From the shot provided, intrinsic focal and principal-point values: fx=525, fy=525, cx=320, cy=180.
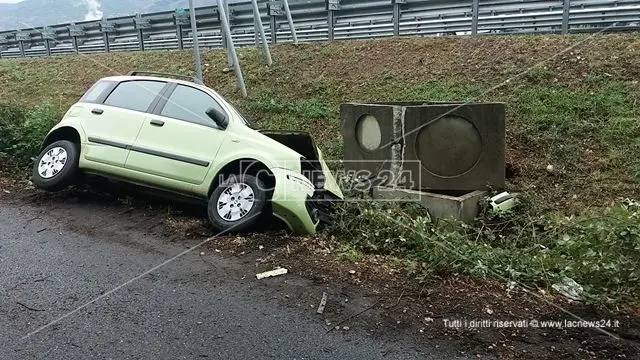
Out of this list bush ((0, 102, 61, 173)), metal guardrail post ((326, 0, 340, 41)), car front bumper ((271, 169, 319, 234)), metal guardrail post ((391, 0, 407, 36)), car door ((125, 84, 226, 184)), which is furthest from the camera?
metal guardrail post ((326, 0, 340, 41))

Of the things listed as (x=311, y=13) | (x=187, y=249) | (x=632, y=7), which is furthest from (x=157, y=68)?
(x=632, y=7)

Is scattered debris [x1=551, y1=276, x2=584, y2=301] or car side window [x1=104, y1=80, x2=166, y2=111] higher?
car side window [x1=104, y1=80, x2=166, y2=111]

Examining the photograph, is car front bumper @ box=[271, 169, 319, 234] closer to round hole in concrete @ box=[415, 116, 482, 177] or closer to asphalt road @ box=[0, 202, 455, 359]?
asphalt road @ box=[0, 202, 455, 359]

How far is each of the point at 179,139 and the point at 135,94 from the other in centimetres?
111

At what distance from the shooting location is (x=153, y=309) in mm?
4152

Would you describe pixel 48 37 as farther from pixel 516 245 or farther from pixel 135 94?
pixel 516 245

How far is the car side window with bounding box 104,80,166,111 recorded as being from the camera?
6.66 m

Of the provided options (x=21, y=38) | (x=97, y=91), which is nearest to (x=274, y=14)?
(x=97, y=91)

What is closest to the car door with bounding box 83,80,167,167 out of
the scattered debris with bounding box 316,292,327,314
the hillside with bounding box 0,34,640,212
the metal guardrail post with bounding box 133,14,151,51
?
the hillside with bounding box 0,34,640,212

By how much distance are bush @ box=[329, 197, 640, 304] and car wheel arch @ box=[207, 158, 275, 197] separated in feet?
3.00

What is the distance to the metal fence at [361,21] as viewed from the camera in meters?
10.5

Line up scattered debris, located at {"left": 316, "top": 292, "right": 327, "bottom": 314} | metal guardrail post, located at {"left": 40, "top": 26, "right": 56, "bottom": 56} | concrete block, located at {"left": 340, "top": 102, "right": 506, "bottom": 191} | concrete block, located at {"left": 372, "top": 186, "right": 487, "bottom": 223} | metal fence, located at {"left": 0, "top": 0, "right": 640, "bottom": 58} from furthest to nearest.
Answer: metal guardrail post, located at {"left": 40, "top": 26, "right": 56, "bottom": 56}
metal fence, located at {"left": 0, "top": 0, "right": 640, "bottom": 58}
concrete block, located at {"left": 340, "top": 102, "right": 506, "bottom": 191}
concrete block, located at {"left": 372, "top": 186, "right": 487, "bottom": 223}
scattered debris, located at {"left": 316, "top": 292, "right": 327, "bottom": 314}

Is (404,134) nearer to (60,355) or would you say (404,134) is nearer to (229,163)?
(229,163)

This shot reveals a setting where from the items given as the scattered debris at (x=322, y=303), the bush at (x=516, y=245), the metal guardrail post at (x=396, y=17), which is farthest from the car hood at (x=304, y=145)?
the metal guardrail post at (x=396, y=17)
